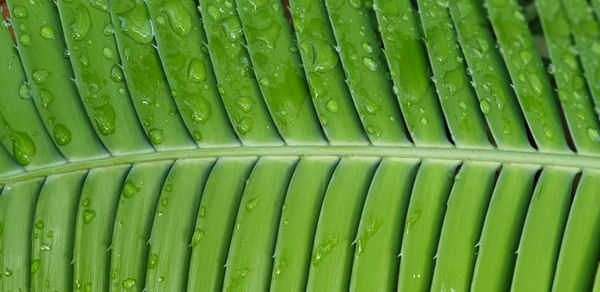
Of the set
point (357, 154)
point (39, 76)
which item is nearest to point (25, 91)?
point (39, 76)

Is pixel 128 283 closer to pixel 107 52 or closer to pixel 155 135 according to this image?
pixel 155 135

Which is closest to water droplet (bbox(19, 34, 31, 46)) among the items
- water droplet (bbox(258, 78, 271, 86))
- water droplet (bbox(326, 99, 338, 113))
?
water droplet (bbox(258, 78, 271, 86))

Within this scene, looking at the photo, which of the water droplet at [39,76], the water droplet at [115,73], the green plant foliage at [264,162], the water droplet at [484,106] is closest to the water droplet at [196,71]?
the green plant foliage at [264,162]

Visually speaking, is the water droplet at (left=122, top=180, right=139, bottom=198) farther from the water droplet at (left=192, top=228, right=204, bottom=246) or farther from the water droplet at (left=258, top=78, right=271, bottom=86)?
the water droplet at (left=258, top=78, right=271, bottom=86)

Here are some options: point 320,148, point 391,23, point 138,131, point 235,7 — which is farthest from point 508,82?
point 138,131

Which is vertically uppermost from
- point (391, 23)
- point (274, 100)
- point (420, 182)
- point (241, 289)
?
point (391, 23)

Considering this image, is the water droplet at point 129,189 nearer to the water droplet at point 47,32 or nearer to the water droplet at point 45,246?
the water droplet at point 45,246

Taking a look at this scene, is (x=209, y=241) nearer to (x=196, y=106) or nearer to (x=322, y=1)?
(x=196, y=106)
